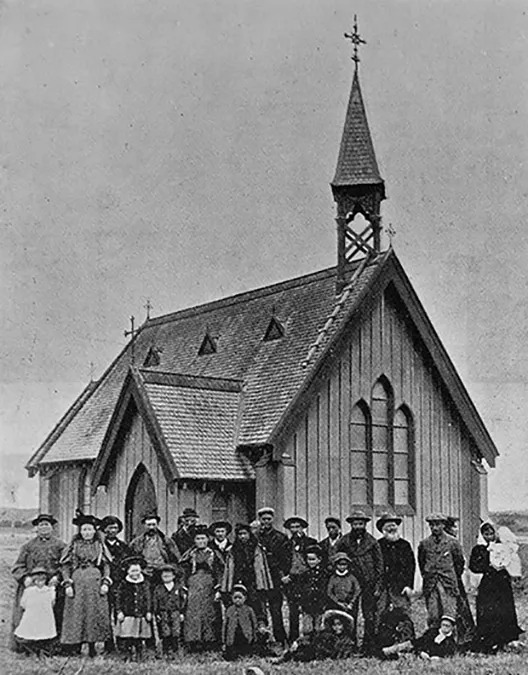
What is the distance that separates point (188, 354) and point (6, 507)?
7.34m

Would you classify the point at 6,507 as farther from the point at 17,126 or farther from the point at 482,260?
the point at 482,260

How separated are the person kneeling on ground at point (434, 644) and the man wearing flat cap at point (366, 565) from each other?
428 millimetres

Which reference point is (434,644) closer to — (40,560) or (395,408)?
(40,560)

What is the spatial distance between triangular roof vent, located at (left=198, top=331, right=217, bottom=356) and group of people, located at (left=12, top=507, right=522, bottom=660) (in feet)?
29.5

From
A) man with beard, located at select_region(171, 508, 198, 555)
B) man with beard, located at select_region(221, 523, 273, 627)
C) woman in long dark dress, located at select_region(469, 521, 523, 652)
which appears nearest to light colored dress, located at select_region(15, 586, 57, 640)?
man with beard, located at select_region(221, 523, 273, 627)

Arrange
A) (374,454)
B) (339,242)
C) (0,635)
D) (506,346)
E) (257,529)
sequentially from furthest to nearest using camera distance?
(339,242), (374,454), (506,346), (257,529), (0,635)

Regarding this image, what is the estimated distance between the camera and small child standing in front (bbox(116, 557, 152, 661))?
1446 cm

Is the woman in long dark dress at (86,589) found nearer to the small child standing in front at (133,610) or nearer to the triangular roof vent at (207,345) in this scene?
the small child standing in front at (133,610)

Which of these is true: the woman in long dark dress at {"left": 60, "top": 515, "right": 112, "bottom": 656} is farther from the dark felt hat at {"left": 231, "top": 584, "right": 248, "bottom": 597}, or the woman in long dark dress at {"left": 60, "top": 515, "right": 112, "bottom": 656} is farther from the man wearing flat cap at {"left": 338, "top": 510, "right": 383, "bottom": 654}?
the man wearing flat cap at {"left": 338, "top": 510, "right": 383, "bottom": 654}

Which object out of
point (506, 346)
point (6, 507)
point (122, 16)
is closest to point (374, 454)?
point (506, 346)

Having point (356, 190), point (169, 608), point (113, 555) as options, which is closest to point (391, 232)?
point (356, 190)

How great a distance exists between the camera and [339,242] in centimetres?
2203

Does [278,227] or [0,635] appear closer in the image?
[0,635]

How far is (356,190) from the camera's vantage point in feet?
72.1
